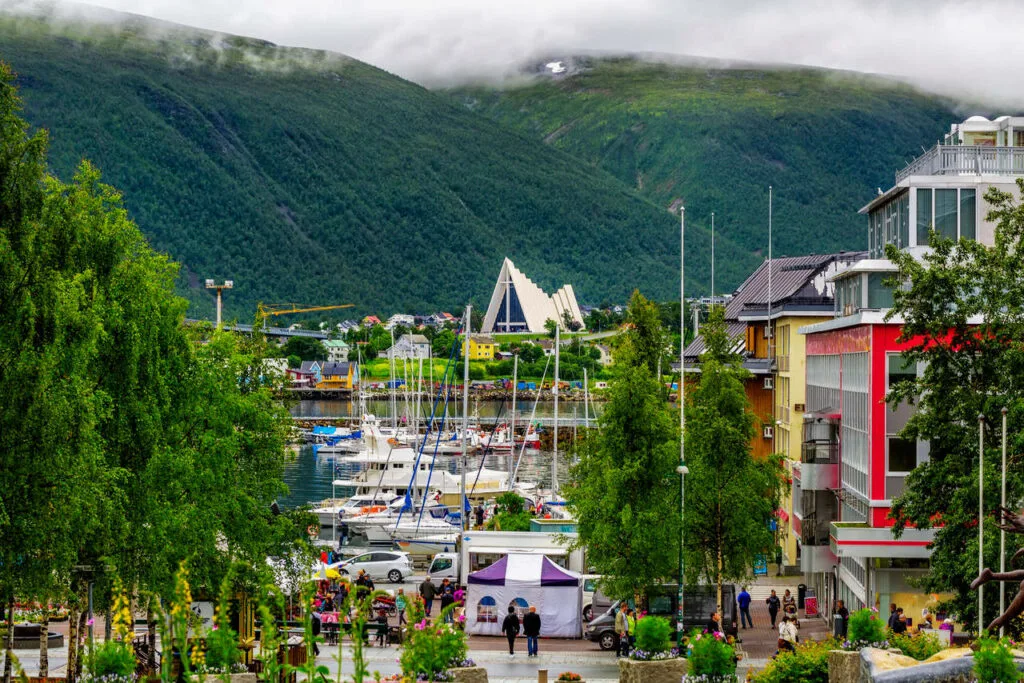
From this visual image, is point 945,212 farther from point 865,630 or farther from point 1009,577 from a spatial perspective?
Result: point 1009,577

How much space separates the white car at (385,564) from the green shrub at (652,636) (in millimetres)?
23241

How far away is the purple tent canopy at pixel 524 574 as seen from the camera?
1403 inches

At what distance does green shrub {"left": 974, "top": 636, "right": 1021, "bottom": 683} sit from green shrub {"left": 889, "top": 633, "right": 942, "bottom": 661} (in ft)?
11.5

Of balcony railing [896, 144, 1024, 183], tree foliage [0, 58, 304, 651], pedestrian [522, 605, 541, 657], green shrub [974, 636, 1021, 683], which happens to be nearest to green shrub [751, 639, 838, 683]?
green shrub [974, 636, 1021, 683]

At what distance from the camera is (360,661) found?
13625 millimetres

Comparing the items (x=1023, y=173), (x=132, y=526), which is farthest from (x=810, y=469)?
(x=132, y=526)

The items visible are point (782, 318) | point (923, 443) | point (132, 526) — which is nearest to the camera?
point (132, 526)

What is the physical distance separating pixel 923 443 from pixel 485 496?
50.9m

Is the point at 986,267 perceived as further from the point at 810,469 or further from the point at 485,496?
the point at 485,496

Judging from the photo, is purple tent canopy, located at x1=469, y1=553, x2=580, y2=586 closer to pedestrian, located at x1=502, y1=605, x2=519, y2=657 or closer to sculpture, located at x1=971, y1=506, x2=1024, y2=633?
pedestrian, located at x1=502, y1=605, x2=519, y2=657

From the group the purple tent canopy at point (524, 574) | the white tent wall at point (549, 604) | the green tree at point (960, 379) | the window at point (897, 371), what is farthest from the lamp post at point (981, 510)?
the white tent wall at point (549, 604)

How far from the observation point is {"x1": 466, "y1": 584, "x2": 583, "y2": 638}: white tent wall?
3572 centimetres

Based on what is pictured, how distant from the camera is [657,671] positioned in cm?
2511

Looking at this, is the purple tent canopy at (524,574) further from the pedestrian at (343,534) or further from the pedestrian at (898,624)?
the pedestrian at (343,534)
